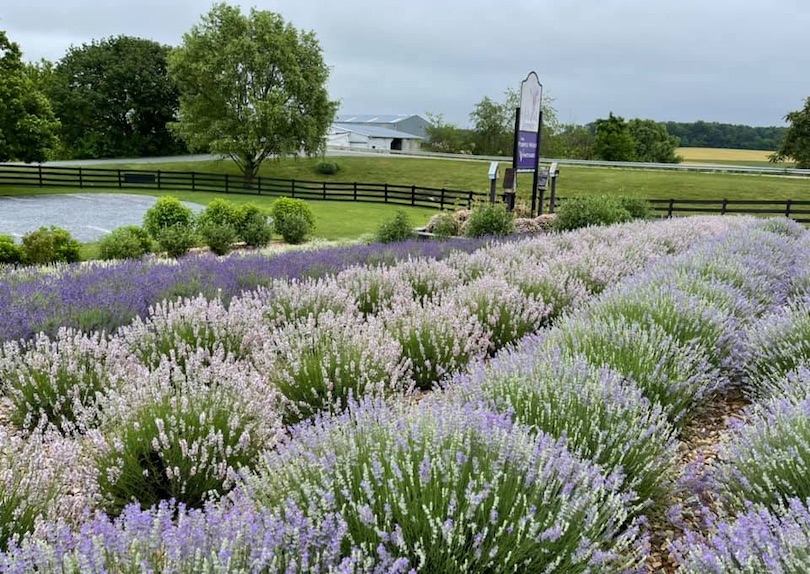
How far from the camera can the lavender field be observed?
192 cm

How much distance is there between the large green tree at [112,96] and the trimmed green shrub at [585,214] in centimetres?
4788

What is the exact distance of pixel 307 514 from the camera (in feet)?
6.97

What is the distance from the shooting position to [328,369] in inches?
148

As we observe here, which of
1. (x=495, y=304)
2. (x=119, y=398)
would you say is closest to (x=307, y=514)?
(x=119, y=398)

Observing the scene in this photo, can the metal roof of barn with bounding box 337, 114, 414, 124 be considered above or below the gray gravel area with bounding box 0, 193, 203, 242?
above

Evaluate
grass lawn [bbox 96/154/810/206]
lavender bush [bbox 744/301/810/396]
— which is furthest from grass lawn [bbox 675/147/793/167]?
lavender bush [bbox 744/301/810/396]

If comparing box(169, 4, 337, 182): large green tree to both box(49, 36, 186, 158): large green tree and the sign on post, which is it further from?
the sign on post

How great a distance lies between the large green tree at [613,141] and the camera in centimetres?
6844

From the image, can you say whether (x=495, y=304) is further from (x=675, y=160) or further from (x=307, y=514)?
(x=675, y=160)

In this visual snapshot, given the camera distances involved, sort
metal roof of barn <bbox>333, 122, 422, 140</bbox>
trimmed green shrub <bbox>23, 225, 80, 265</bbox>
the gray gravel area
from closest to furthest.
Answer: trimmed green shrub <bbox>23, 225, 80, 265</bbox> → the gray gravel area → metal roof of barn <bbox>333, 122, 422, 140</bbox>

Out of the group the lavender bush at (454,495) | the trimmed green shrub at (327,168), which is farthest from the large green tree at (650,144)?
the lavender bush at (454,495)

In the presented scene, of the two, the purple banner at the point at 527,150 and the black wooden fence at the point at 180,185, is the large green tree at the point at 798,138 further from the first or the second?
the purple banner at the point at 527,150

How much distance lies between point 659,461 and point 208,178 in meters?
36.4

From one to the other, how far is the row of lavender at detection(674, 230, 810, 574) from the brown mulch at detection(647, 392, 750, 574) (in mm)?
71
